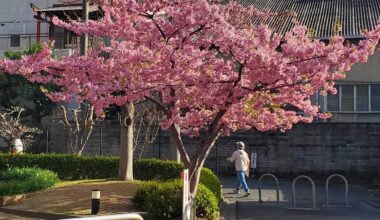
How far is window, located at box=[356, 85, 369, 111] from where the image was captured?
2462cm

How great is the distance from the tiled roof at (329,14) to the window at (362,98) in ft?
8.10

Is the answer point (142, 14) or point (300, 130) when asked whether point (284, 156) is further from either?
point (142, 14)

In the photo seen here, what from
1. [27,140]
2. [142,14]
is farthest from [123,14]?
[27,140]

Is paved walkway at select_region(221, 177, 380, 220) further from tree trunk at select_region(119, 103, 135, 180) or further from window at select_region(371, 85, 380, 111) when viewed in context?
window at select_region(371, 85, 380, 111)

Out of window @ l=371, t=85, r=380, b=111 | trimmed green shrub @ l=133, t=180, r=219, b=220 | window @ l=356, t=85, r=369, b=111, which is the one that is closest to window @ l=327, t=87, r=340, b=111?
window @ l=356, t=85, r=369, b=111

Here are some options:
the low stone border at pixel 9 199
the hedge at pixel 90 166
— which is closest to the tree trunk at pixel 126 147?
the hedge at pixel 90 166

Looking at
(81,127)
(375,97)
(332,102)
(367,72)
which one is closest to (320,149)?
(332,102)

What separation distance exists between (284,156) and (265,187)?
3383 millimetres

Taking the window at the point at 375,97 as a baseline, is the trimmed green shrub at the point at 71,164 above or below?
below

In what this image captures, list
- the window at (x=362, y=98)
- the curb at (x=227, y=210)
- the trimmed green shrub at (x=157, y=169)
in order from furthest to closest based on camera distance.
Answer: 1. the window at (x=362, y=98)
2. the trimmed green shrub at (x=157, y=169)
3. the curb at (x=227, y=210)

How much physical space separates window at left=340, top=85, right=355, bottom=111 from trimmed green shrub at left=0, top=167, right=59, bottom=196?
1475 centimetres

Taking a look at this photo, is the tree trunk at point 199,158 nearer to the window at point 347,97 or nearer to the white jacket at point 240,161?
the white jacket at point 240,161

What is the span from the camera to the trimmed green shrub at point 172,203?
10.9m

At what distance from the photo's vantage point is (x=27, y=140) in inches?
931
